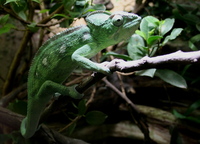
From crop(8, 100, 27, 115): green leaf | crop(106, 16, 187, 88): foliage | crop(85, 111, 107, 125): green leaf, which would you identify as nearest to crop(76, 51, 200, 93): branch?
crop(106, 16, 187, 88): foliage

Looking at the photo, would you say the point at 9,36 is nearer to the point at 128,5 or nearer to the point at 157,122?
the point at 128,5

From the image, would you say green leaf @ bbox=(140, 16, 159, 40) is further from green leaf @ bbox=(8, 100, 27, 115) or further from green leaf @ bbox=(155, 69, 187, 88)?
green leaf @ bbox=(8, 100, 27, 115)

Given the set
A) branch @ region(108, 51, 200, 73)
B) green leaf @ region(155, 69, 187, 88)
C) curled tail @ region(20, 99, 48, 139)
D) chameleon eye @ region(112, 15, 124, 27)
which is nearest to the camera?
branch @ region(108, 51, 200, 73)

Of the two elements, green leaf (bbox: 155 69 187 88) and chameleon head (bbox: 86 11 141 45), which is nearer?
chameleon head (bbox: 86 11 141 45)

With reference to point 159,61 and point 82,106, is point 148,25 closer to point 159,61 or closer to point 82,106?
point 82,106

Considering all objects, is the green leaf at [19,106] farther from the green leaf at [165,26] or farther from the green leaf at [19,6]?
the green leaf at [165,26]

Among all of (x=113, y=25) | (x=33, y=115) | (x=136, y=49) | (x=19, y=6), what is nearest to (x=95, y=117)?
(x=33, y=115)

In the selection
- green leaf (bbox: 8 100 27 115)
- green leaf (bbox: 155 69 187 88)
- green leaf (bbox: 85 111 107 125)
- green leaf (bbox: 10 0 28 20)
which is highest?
green leaf (bbox: 10 0 28 20)
